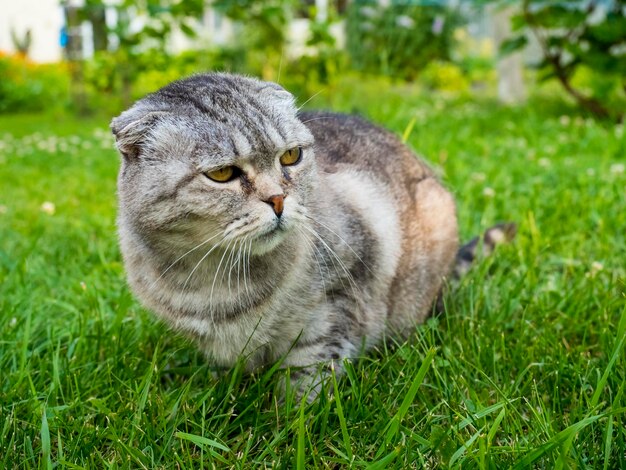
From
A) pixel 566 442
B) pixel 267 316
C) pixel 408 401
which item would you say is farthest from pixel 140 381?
pixel 566 442

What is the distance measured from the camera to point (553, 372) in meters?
1.92

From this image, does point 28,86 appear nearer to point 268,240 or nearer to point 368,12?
point 368,12

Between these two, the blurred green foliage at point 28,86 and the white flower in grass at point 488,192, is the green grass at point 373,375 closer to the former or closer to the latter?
the white flower in grass at point 488,192

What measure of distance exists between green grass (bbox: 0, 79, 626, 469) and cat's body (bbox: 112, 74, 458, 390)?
152 mm

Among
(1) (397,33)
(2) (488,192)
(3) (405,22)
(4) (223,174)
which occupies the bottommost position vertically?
(1) (397,33)

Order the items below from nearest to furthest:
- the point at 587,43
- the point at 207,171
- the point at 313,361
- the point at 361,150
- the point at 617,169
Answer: the point at 207,171 < the point at 313,361 < the point at 361,150 < the point at 617,169 < the point at 587,43

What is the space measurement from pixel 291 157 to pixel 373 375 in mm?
697

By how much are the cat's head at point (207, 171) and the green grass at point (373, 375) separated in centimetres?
44

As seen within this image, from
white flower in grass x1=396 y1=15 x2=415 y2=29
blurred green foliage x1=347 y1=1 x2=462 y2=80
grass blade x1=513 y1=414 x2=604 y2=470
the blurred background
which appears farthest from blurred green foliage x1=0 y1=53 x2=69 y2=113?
grass blade x1=513 y1=414 x2=604 y2=470

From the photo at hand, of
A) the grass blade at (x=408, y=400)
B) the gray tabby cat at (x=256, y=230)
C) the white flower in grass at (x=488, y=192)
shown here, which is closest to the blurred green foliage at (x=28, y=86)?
the white flower in grass at (x=488, y=192)

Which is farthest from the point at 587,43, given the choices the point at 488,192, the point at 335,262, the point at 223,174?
the point at 223,174

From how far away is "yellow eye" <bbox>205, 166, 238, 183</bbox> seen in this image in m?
1.74

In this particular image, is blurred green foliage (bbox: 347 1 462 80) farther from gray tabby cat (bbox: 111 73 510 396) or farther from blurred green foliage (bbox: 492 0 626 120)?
gray tabby cat (bbox: 111 73 510 396)

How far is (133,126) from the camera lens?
1765mm
